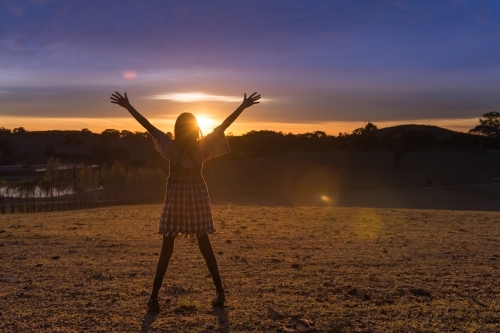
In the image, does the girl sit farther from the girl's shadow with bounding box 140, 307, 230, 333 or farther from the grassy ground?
the grassy ground

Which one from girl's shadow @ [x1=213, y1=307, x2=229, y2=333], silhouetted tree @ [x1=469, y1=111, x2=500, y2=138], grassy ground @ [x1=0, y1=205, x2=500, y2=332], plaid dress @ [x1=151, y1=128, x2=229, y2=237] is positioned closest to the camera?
girl's shadow @ [x1=213, y1=307, x2=229, y2=333]

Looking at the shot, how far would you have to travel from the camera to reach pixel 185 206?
228 inches

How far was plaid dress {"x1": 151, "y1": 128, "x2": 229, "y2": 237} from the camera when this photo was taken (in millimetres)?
5805

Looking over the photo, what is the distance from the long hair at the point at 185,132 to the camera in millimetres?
5855

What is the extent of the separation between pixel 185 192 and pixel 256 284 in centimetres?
194

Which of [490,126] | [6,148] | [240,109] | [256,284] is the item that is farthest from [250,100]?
[490,126]

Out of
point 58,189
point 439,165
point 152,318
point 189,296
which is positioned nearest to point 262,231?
point 189,296

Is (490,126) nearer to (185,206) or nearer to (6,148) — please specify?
(6,148)

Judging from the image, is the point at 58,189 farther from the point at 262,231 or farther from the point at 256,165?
the point at 262,231

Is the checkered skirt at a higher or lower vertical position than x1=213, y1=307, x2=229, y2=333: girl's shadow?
higher

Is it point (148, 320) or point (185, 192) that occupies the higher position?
point (185, 192)

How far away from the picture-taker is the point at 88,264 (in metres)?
8.42

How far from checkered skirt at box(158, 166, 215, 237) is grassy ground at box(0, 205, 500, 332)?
0.86m

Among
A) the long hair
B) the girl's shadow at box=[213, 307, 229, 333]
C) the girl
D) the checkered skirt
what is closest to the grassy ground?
the girl's shadow at box=[213, 307, 229, 333]
